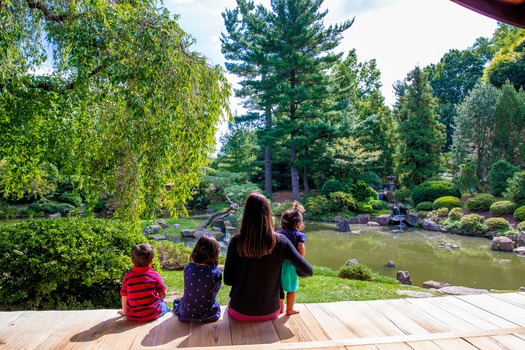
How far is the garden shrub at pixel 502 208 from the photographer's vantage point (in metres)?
12.6

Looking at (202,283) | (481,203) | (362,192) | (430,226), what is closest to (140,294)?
(202,283)

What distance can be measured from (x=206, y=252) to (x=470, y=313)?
204 centimetres

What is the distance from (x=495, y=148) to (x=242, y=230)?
19.1m

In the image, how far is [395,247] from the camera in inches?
393

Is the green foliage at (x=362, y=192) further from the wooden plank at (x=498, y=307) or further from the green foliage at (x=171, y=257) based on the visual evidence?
the wooden plank at (x=498, y=307)

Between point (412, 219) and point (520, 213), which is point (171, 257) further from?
point (520, 213)

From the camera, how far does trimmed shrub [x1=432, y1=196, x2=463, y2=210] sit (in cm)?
1444

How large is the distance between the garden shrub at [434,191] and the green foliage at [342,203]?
9.36ft

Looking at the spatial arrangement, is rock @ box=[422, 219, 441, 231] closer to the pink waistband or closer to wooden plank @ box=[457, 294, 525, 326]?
wooden plank @ box=[457, 294, 525, 326]

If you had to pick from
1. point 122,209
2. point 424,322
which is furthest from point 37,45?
point 424,322

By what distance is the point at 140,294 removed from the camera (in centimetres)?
254

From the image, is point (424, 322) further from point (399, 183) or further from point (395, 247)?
point (399, 183)

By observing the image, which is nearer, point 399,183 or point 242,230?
point 242,230

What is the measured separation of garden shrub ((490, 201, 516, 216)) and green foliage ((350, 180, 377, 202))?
497 centimetres
